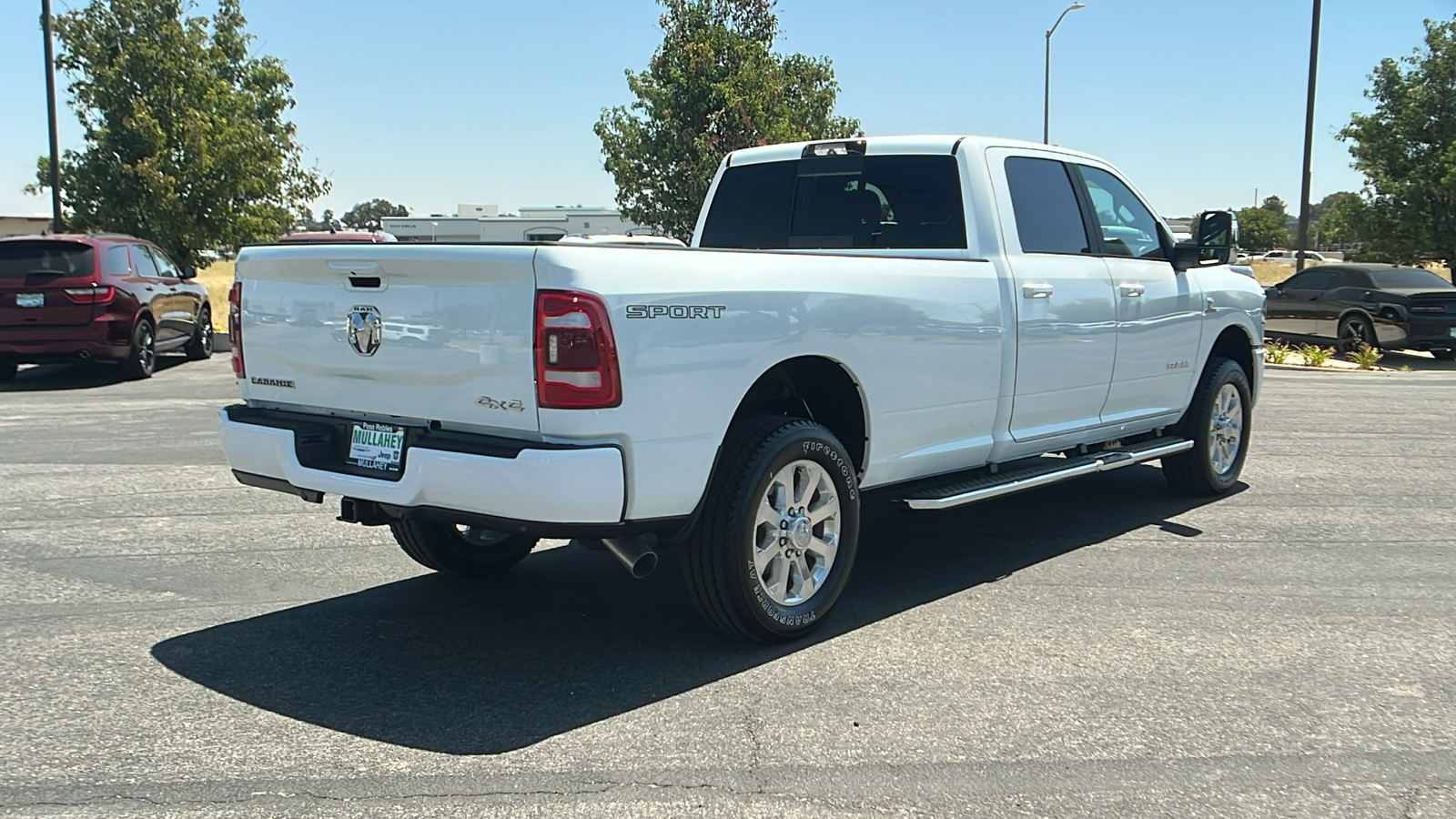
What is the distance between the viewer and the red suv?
1398cm

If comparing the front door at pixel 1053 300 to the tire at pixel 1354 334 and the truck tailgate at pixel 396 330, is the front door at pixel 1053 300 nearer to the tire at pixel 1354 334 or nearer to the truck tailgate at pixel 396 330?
the truck tailgate at pixel 396 330

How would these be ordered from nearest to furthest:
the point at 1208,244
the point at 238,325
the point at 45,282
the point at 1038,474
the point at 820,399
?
the point at 238,325, the point at 820,399, the point at 1038,474, the point at 1208,244, the point at 45,282

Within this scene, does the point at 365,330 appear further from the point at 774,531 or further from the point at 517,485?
the point at 774,531

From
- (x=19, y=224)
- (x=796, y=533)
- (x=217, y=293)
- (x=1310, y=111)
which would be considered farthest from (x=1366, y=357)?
(x=19, y=224)

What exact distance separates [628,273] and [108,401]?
1093 centimetres

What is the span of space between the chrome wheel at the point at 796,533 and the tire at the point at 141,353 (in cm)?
1242

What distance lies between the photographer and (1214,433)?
7.93 m

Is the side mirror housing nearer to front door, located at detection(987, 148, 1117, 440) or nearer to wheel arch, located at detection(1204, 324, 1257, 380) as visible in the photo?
wheel arch, located at detection(1204, 324, 1257, 380)

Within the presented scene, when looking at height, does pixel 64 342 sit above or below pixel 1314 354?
above

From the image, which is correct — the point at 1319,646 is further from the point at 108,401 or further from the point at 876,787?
the point at 108,401

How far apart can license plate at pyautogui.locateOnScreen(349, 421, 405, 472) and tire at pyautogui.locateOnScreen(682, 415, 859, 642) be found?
1.13m

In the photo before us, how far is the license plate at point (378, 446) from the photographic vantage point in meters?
4.44

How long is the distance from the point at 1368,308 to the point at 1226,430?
1327cm

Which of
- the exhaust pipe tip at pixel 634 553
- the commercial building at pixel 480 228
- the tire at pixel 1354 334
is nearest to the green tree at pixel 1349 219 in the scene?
the tire at pixel 1354 334
